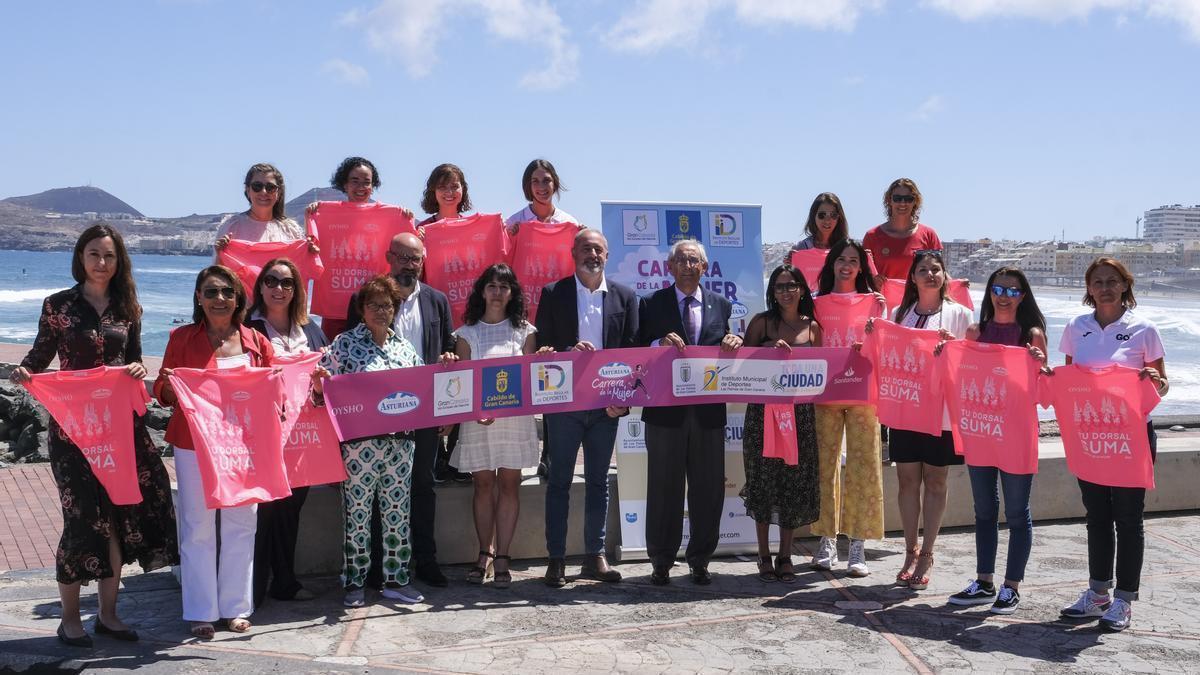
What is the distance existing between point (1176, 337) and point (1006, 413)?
51697 mm

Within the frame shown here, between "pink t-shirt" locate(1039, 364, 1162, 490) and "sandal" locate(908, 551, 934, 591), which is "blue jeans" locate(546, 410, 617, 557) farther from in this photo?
"pink t-shirt" locate(1039, 364, 1162, 490)

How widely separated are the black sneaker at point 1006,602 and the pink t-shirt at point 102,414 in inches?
197

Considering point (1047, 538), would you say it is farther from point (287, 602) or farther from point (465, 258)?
point (287, 602)

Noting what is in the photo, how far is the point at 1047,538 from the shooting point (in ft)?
27.8

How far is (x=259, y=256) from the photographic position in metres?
7.34

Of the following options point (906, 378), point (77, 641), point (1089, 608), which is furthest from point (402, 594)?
point (1089, 608)

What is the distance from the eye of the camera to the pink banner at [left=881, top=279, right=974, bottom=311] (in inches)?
301

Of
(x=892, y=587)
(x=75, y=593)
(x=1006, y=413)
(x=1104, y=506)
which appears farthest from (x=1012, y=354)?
(x=75, y=593)

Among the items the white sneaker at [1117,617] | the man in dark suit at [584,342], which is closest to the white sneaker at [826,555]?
the man in dark suit at [584,342]

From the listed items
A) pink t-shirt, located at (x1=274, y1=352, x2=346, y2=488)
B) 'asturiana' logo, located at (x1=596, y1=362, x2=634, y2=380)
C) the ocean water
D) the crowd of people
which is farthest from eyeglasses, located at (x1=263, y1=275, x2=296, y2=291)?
the ocean water

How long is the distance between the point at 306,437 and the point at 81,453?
4.00 ft

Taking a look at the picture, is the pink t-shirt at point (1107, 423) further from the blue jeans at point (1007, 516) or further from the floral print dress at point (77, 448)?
the floral print dress at point (77, 448)

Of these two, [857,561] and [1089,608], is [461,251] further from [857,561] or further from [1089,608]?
[1089,608]

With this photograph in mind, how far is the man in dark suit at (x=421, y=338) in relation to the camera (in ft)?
22.6
